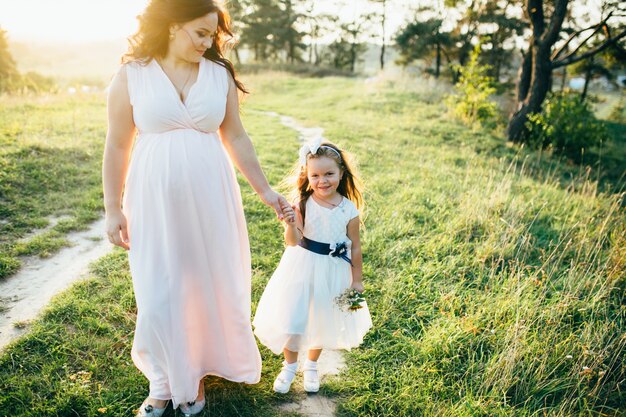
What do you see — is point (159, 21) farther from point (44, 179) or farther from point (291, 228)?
point (44, 179)

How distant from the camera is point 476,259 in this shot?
15.0ft

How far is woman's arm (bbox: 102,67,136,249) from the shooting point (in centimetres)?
216

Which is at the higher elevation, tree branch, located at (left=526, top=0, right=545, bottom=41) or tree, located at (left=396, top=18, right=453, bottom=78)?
tree, located at (left=396, top=18, right=453, bottom=78)

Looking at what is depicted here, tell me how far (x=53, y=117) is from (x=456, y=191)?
29.7ft

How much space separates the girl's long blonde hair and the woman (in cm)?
35

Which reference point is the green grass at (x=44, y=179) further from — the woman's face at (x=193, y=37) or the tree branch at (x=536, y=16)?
the tree branch at (x=536, y=16)

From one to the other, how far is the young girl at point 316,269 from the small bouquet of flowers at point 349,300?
0.04 metres

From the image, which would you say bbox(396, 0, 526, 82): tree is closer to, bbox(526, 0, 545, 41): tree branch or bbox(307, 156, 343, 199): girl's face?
bbox(526, 0, 545, 41): tree branch

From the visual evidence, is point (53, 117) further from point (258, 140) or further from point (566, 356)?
point (566, 356)

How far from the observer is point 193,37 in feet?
7.09

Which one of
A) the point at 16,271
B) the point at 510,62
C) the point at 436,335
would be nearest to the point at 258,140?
the point at 16,271

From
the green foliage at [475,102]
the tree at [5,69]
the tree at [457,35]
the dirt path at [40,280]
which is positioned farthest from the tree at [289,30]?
the dirt path at [40,280]

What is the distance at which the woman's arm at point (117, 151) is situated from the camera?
2164mm

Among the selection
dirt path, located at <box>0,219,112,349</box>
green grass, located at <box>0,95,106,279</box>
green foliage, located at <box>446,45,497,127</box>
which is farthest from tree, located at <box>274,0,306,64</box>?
dirt path, located at <box>0,219,112,349</box>
